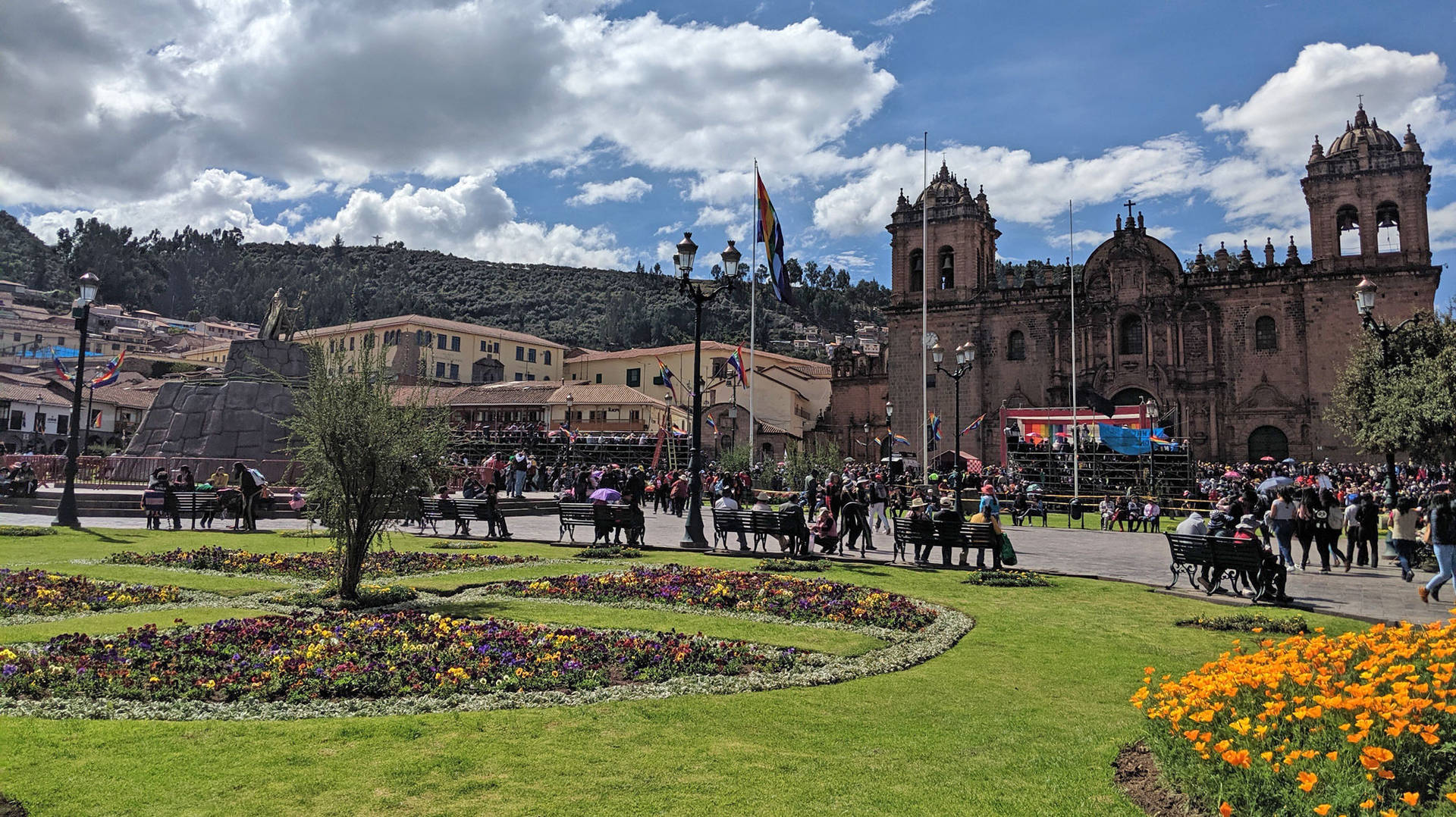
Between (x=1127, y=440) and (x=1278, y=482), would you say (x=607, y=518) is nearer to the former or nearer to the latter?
(x=1278, y=482)

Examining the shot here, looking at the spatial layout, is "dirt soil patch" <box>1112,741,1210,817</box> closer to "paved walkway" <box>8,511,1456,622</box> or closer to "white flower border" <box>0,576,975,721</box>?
"white flower border" <box>0,576,975,721</box>

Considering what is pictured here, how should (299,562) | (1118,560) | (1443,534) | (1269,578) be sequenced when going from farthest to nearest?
(1118,560) → (299,562) → (1443,534) → (1269,578)

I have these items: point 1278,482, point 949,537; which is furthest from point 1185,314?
point 949,537

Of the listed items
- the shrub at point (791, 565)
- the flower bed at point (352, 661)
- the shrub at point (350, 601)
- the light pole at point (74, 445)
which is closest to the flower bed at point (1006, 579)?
the shrub at point (791, 565)

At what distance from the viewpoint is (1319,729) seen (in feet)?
12.9

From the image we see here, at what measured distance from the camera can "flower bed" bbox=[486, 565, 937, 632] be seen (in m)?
9.30

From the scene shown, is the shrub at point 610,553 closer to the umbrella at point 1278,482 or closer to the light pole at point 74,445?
the light pole at point 74,445

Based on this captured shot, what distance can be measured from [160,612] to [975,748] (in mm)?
8220

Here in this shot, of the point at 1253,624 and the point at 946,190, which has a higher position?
the point at 946,190

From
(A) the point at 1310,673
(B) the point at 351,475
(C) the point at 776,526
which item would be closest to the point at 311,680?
(B) the point at 351,475

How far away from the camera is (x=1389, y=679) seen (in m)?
4.40

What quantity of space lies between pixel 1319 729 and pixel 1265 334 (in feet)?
152

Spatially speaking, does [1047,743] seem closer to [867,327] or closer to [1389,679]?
[1389,679]

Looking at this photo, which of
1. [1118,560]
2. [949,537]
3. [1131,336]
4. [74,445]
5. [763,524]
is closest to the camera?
[949,537]
